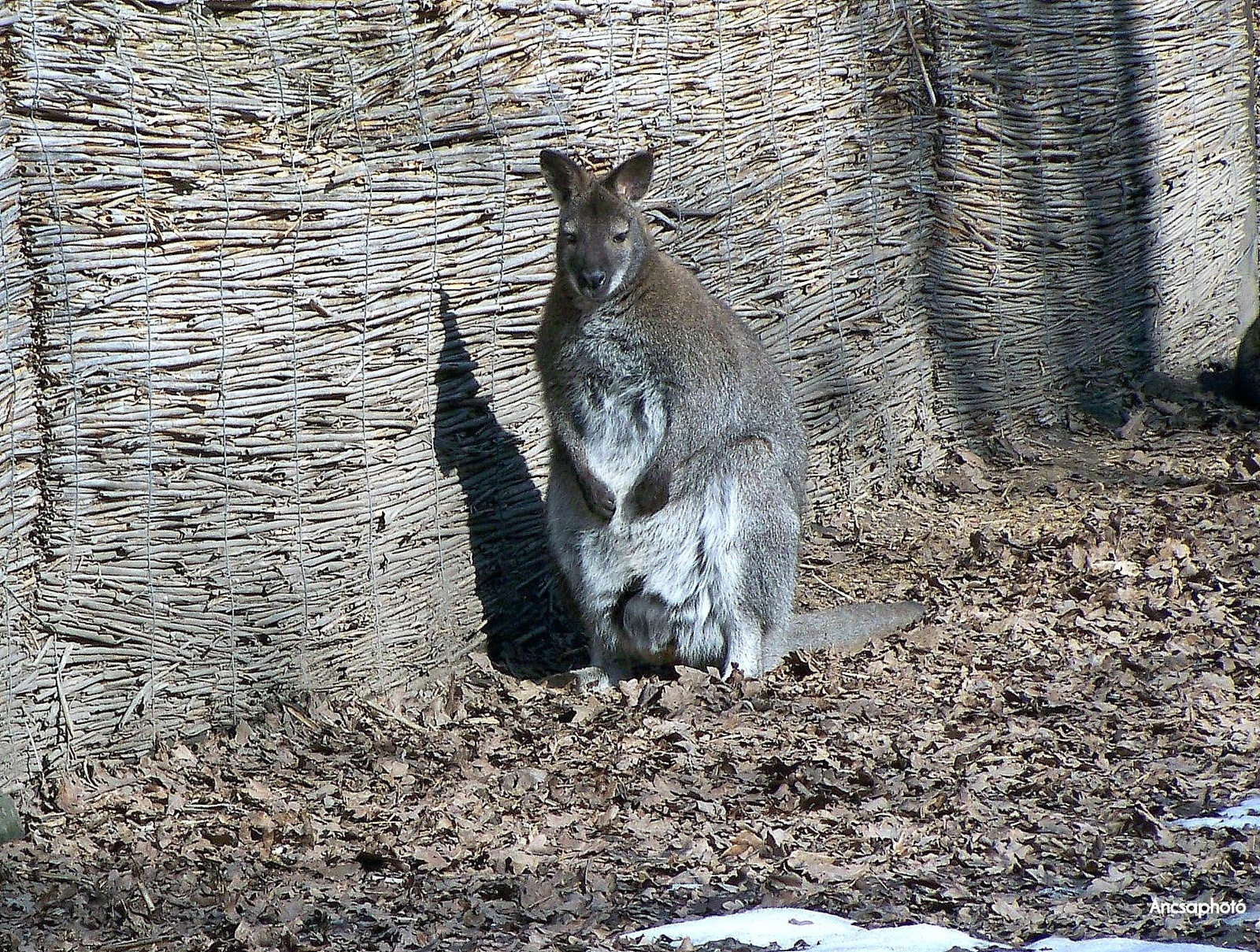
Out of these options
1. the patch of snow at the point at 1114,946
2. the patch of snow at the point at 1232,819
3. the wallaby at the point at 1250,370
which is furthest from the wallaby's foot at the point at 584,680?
the wallaby at the point at 1250,370

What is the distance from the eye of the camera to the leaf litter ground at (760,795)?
12.3 ft

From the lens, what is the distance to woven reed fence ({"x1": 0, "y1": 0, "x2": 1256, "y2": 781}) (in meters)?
4.45

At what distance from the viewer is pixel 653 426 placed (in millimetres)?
5395

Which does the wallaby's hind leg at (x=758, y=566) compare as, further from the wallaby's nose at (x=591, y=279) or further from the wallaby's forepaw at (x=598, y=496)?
the wallaby's nose at (x=591, y=279)

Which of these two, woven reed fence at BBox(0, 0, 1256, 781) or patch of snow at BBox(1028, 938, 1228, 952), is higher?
woven reed fence at BBox(0, 0, 1256, 781)

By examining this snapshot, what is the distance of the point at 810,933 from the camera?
11.6 feet

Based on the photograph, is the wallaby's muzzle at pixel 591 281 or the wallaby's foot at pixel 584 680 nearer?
the wallaby's muzzle at pixel 591 281

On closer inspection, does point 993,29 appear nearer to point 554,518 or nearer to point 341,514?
point 554,518

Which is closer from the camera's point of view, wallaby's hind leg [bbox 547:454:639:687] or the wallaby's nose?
the wallaby's nose

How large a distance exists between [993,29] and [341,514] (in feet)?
14.9

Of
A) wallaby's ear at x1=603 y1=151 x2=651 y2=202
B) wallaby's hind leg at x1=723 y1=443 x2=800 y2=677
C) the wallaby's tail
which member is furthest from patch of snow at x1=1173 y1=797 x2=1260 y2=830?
wallaby's ear at x1=603 y1=151 x2=651 y2=202

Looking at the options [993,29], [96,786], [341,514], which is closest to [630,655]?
[341,514]

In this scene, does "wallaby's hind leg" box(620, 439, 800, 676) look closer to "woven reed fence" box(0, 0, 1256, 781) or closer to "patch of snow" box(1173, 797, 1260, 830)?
"woven reed fence" box(0, 0, 1256, 781)

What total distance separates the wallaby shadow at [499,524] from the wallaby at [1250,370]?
180 inches
